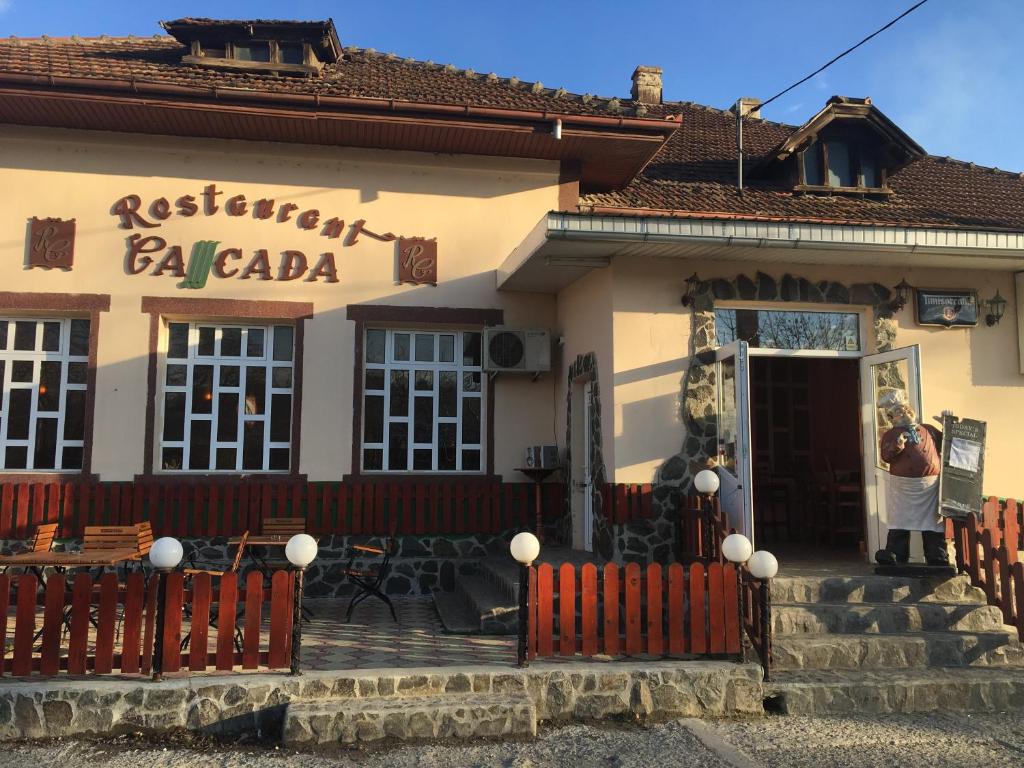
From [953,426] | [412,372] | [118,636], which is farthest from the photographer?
[412,372]

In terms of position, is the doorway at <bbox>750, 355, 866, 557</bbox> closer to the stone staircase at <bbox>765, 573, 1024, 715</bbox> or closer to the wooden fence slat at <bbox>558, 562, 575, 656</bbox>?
the stone staircase at <bbox>765, 573, 1024, 715</bbox>

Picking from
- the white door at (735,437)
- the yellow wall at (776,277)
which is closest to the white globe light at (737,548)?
the white door at (735,437)

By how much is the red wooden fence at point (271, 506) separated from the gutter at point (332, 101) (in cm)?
418

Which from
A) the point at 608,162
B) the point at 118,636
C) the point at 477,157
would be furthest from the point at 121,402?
the point at 608,162

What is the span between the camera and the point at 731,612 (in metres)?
5.57

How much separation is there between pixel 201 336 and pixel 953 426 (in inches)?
309

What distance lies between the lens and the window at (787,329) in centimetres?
805

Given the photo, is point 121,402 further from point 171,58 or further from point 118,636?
point 171,58

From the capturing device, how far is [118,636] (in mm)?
6344

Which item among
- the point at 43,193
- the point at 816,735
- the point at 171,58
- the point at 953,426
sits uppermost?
the point at 171,58

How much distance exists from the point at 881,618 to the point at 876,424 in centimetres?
231

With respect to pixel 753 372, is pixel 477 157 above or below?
above

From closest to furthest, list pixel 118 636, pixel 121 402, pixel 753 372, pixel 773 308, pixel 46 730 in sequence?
1. pixel 46 730
2. pixel 118 636
3. pixel 773 308
4. pixel 121 402
5. pixel 753 372

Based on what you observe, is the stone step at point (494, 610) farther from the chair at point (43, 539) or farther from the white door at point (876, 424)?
the chair at point (43, 539)
